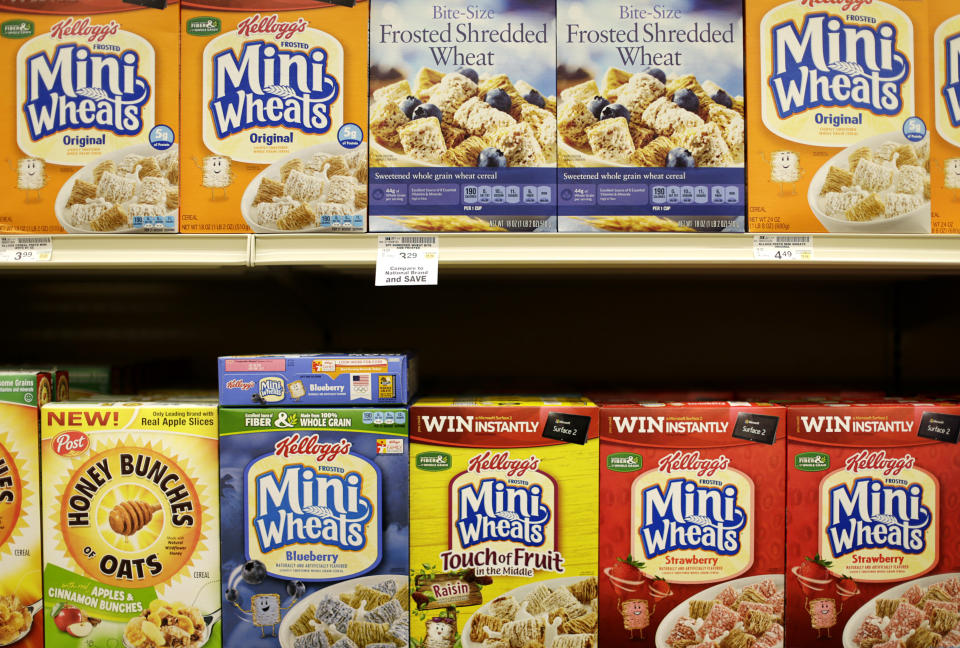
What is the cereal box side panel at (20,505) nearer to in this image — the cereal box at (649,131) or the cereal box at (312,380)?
the cereal box at (312,380)

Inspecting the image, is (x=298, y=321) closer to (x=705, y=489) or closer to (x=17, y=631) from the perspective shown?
(x=17, y=631)

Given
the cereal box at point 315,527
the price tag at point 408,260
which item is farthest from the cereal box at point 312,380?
the price tag at point 408,260

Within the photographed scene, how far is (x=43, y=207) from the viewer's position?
47.7 inches

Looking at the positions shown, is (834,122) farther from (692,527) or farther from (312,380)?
(312,380)

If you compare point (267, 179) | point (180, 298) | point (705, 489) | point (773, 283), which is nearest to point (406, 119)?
point (267, 179)

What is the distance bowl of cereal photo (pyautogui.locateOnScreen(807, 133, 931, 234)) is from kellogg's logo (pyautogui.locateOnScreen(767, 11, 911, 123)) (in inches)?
3.0

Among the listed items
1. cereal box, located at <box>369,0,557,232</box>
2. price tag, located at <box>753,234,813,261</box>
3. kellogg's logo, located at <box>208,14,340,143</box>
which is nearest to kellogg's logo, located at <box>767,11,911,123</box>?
price tag, located at <box>753,234,813,261</box>

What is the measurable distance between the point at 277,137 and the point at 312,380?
0.48m

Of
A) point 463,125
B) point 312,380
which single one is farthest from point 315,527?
point 463,125

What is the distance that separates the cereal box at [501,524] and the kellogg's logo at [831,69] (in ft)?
2.46

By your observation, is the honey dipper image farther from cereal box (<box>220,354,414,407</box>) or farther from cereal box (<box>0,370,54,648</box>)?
cereal box (<box>220,354,414,407</box>)

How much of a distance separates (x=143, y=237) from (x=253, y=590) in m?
0.72

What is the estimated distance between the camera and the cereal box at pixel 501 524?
1.17 meters

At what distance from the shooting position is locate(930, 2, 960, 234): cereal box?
1219 millimetres
